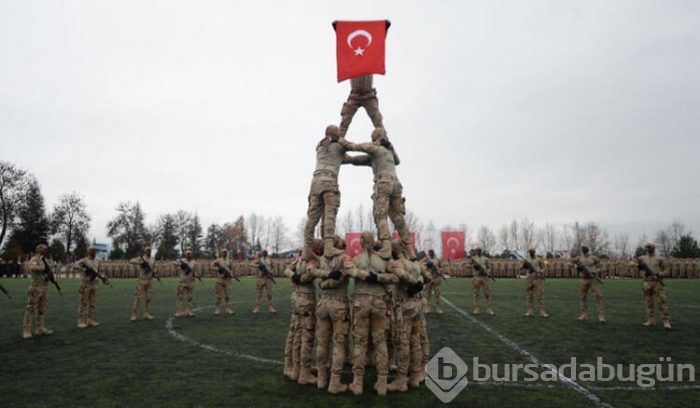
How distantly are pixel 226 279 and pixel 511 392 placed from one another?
11302 millimetres

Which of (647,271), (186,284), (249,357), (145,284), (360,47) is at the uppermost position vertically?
(360,47)

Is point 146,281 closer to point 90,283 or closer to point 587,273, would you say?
point 90,283

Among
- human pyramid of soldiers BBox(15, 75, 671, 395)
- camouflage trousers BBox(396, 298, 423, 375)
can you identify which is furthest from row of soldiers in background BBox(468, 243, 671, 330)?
camouflage trousers BBox(396, 298, 423, 375)

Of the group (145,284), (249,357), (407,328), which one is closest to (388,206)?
(407,328)

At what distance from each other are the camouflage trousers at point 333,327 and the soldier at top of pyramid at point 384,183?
173 cm

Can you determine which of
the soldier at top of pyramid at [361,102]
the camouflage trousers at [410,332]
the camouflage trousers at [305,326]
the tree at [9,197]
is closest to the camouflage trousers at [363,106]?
the soldier at top of pyramid at [361,102]

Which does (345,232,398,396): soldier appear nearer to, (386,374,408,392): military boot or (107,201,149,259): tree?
(386,374,408,392): military boot

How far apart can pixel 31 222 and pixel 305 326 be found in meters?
55.5

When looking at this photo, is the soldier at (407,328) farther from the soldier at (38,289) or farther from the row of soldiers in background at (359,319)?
the soldier at (38,289)

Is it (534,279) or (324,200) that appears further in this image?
(534,279)

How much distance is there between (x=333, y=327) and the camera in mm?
6395

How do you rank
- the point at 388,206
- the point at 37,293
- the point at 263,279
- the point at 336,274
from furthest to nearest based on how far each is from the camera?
the point at 263,279 → the point at 37,293 → the point at 388,206 → the point at 336,274

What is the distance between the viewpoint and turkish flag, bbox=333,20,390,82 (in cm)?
888

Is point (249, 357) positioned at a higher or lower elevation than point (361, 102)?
lower
